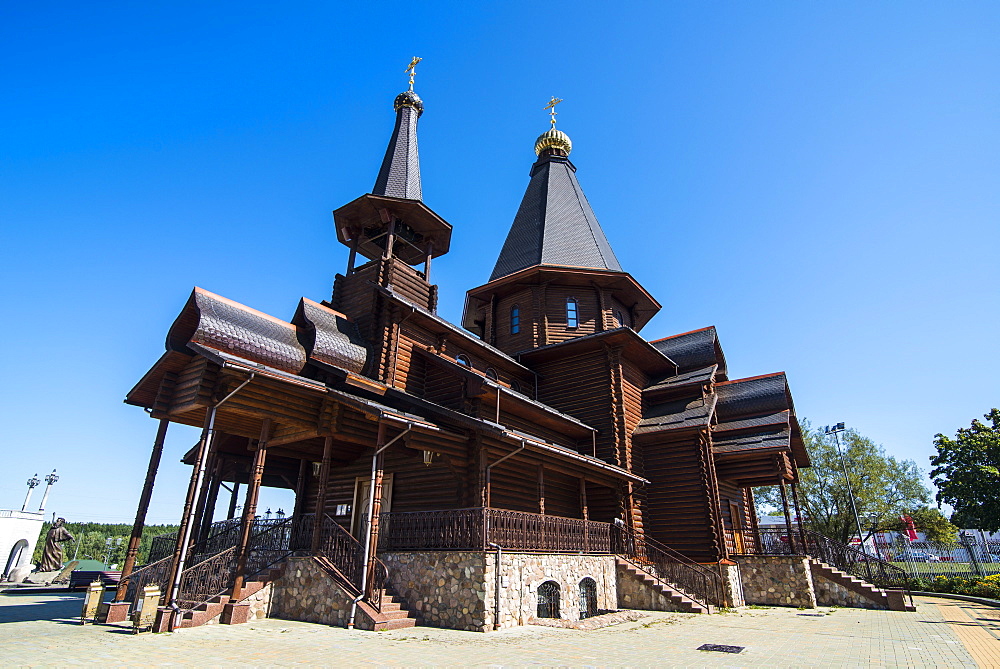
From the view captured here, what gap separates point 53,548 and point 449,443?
93.9ft

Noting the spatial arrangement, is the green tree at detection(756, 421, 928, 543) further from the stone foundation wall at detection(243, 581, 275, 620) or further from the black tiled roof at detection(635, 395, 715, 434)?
the stone foundation wall at detection(243, 581, 275, 620)

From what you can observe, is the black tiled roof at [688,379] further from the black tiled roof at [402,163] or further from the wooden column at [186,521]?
the wooden column at [186,521]

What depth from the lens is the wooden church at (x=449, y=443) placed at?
11.1 metres

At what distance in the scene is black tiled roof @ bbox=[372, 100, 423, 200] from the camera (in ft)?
62.6

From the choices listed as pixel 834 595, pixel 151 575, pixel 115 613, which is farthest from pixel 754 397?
pixel 115 613

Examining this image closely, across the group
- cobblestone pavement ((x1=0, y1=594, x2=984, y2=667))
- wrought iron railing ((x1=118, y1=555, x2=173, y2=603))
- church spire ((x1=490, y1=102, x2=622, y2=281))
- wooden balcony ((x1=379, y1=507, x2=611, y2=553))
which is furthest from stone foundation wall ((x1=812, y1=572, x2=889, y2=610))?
wrought iron railing ((x1=118, y1=555, x2=173, y2=603))

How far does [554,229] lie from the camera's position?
2530cm

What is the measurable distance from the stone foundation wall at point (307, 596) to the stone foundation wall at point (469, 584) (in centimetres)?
140

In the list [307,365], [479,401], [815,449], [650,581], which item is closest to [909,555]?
[815,449]

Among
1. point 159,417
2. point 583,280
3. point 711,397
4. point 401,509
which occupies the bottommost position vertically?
point 401,509

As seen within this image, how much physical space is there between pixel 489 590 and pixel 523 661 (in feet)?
9.92

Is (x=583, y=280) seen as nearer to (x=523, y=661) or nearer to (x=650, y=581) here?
(x=650, y=581)

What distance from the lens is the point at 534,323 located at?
22.2m

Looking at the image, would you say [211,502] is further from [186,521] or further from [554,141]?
[554,141]
